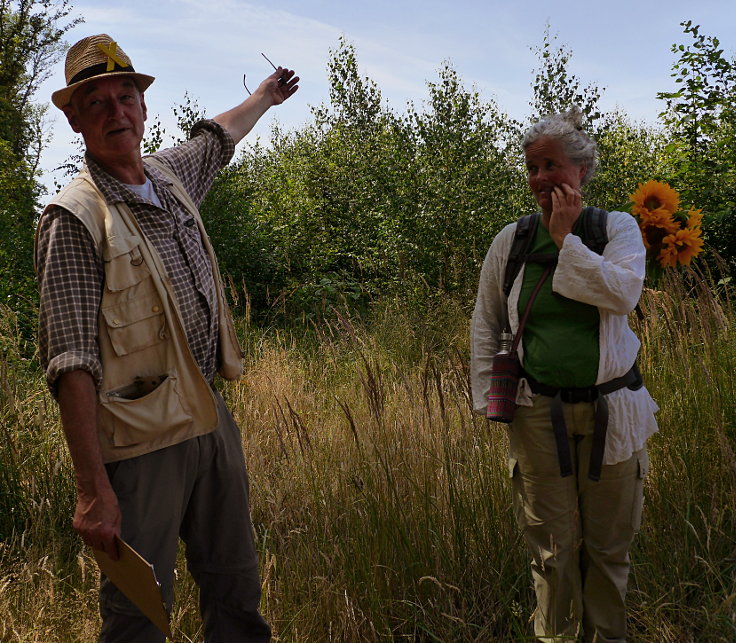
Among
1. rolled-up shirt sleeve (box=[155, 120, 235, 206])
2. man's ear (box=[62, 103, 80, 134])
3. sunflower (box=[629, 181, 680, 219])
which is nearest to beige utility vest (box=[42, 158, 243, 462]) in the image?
man's ear (box=[62, 103, 80, 134])

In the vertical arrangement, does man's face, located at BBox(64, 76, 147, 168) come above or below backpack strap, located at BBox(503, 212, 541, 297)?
above

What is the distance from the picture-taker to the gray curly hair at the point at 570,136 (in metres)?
2.46

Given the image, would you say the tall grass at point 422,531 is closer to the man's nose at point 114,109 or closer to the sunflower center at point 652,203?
the sunflower center at point 652,203

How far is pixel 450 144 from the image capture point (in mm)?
7906

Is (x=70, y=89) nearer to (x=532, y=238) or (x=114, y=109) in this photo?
(x=114, y=109)

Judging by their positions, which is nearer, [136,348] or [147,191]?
[136,348]

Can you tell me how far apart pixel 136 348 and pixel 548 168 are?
1368mm

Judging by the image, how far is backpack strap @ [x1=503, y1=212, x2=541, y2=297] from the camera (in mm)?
2561

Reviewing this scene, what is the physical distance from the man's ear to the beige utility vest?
0.16 m

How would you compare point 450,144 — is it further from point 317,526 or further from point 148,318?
point 148,318

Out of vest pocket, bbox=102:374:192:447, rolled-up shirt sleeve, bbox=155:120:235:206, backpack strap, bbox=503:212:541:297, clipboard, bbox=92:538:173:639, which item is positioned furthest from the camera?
rolled-up shirt sleeve, bbox=155:120:235:206

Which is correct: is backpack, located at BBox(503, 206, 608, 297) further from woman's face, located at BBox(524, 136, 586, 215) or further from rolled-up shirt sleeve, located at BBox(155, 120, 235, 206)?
rolled-up shirt sleeve, located at BBox(155, 120, 235, 206)

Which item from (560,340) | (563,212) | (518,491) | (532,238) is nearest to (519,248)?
(532,238)

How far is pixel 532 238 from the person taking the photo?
2.58 metres
